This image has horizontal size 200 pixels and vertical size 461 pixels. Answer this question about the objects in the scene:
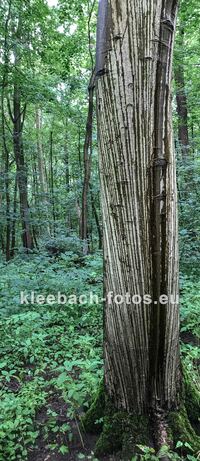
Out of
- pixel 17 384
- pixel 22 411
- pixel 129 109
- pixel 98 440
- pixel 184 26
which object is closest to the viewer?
pixel 129 109

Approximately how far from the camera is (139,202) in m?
1.82

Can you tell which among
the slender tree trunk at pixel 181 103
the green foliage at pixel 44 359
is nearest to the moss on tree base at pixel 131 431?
the green foliage at pixel 44 359

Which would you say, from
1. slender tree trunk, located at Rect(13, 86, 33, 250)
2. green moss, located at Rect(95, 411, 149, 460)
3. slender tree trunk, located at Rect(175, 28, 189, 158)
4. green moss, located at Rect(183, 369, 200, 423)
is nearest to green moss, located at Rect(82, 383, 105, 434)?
green moss, located at Rect(95, 411, 149, 460)

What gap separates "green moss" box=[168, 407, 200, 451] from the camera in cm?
200

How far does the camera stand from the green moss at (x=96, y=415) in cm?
227

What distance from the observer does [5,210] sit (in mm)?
11211

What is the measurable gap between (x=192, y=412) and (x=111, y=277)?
3.79 feet

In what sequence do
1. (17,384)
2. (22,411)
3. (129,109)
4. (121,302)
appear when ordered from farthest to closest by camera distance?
1. (17,384)
2. (22,411)
3. (121,302)
4. (129,109)

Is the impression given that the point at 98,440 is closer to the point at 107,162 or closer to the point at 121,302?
the point at 121,302

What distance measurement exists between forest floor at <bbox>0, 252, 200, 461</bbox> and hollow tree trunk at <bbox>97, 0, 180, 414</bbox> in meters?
0.50

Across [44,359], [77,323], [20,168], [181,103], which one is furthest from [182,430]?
[181,103]

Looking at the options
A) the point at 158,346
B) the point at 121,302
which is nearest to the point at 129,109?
the point at 121,302

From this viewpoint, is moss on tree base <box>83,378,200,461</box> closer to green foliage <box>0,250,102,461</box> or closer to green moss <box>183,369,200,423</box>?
green moss <box>183,369,200,423</box>

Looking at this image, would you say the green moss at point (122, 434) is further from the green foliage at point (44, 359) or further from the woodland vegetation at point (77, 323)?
the green foliage at point (44, 359)
